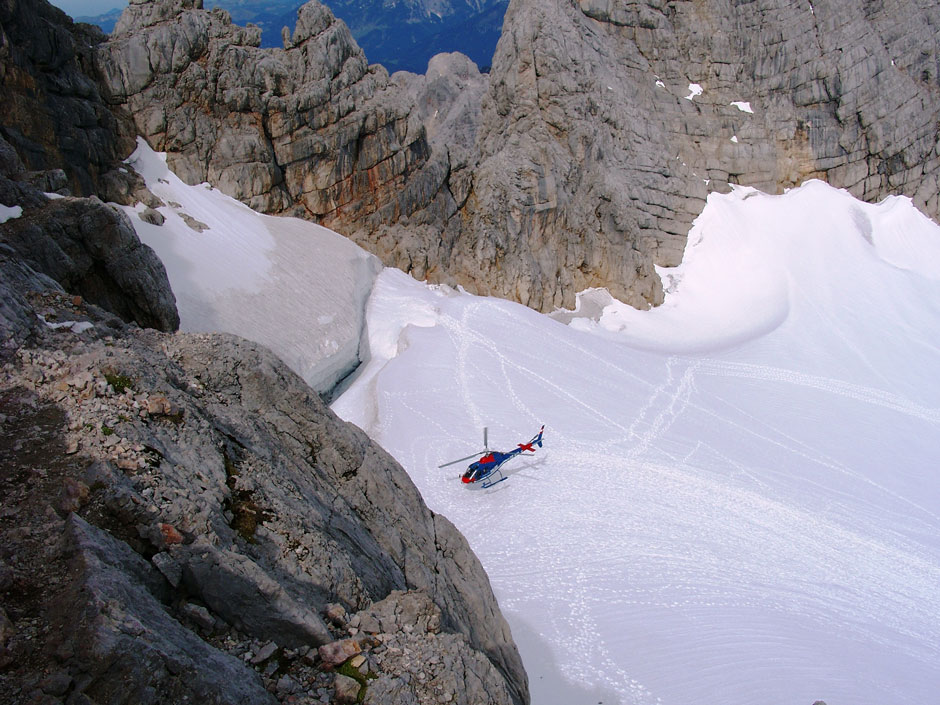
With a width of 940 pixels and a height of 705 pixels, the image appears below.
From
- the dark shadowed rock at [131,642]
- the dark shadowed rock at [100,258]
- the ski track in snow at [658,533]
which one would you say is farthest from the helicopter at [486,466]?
the dark shadowed rock at [131,642]

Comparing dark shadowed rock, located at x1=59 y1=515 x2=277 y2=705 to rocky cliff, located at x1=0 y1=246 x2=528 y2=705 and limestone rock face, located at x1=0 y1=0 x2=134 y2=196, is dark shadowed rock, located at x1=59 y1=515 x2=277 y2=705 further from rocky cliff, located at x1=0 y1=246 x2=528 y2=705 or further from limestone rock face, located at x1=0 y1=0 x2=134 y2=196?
limestone rock face, located at x1=0 y1=0 x2=134 y2=196

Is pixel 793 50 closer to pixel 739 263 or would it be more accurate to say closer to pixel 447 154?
pixel 739 263

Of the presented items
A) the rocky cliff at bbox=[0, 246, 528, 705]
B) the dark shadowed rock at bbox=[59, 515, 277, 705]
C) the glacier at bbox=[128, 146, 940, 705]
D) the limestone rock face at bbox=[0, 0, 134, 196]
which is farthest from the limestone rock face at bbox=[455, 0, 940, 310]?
the dark shadowed rock at bbox=[59, 515, 277, 705]

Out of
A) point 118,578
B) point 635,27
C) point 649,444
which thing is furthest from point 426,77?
point 118,578

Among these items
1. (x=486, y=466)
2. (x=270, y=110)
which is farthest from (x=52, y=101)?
(x=486, y=466)

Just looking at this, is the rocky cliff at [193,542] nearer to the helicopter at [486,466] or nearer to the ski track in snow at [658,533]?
the ski track in snow at [658,533]

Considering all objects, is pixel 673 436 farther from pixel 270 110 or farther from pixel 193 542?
pixel 270 110
